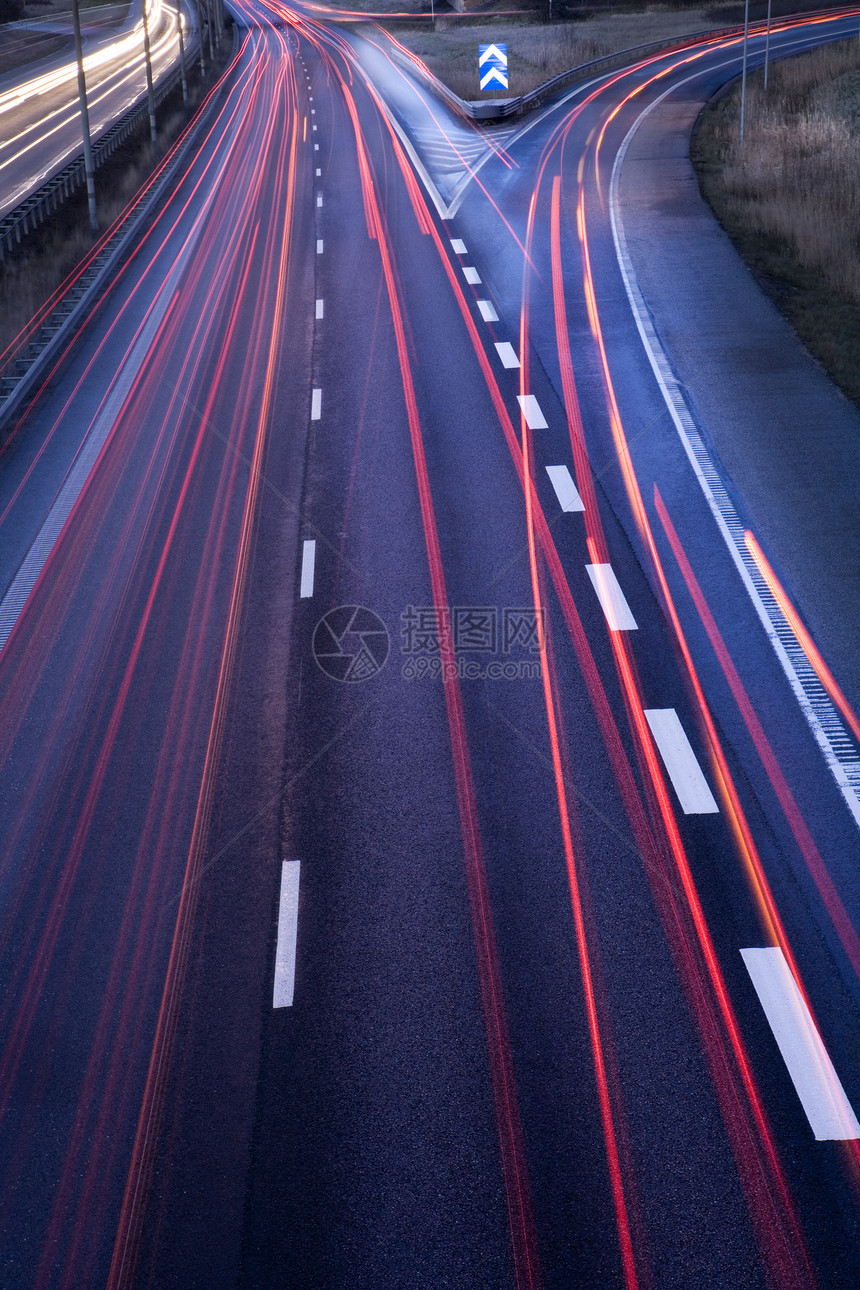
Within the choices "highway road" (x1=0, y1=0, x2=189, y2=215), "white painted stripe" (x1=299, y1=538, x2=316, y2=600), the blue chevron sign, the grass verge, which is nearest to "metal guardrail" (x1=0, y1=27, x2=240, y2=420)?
the grass verge

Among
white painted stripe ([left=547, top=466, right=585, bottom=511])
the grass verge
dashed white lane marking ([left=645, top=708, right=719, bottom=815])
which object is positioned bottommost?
dashed white lane marking ([left=645, top=708, right=719, bottom=815])

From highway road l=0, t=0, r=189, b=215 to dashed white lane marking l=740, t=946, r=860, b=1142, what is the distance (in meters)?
30.7

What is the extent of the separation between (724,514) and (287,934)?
7.02 meters

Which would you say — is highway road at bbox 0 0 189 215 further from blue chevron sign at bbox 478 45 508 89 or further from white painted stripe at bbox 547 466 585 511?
white painted stripe at bbox 547 466 585 511

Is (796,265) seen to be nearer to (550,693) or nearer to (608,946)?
(550,693)

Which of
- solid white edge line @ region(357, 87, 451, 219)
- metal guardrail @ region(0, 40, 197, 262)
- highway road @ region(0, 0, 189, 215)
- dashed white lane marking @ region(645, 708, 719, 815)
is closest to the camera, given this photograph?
dashed white lane marking @ region(645, 708, 719, 815)

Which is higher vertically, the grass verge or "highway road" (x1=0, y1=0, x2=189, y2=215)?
"highway road" (x1=0, y1=0, x2=189, y2=215)

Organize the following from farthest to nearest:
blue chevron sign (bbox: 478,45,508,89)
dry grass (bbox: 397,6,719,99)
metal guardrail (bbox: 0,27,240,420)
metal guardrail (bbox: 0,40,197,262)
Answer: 1. dry grass (bbox: 397,6,719,99)
2. blue chevron sign (bbox: 478,45,508,89)
3. metal guardrail (bbox: 0,40,197,262)
4. metal guardrail (bbox: 0,27,240,420)

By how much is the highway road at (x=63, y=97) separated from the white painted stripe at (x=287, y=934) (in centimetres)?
2854

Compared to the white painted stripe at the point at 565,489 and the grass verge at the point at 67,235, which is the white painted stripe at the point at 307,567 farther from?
the grass verge at the point at 67,235

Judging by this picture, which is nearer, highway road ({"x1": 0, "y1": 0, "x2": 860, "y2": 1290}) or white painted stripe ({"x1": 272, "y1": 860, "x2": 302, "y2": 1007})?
highway road ({"x1": 0, "y1": 0, "x2": 860, "y2": 1290})

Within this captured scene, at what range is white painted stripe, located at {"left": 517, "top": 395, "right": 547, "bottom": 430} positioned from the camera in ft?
47.9

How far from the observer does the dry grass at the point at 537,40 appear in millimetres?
48838

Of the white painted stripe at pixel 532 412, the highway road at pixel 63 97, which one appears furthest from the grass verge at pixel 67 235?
the white painted stripe at pixel 532 412
